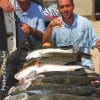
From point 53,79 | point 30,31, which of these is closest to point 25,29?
point 30,31

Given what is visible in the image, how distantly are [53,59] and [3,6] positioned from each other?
95 cm

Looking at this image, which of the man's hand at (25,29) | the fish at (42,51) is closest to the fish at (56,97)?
the fish at (42,51)

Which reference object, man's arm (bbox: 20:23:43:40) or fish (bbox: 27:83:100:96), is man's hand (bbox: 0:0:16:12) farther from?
fish (bbox: 27:83:100:96)

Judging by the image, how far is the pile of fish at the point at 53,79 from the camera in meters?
3.80

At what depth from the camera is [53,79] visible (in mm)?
4105

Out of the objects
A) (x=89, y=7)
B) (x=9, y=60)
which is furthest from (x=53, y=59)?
(x=89, y=7)

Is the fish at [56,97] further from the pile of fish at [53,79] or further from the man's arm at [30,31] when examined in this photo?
the man's arm at [30,31]

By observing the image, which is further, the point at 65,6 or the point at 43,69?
the point at 65,6

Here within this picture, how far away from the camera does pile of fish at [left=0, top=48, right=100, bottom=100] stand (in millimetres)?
3801

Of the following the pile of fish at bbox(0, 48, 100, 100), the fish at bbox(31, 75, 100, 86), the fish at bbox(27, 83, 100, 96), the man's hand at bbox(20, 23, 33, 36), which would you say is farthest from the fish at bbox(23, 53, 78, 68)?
the man's hand at bbox(20, 23, 33, 36)

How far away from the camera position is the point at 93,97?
12.3 ft

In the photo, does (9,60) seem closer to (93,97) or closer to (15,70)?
(15,70)

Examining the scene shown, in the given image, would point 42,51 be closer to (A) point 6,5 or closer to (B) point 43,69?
(B) point 43,69

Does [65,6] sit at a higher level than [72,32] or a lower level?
higher
